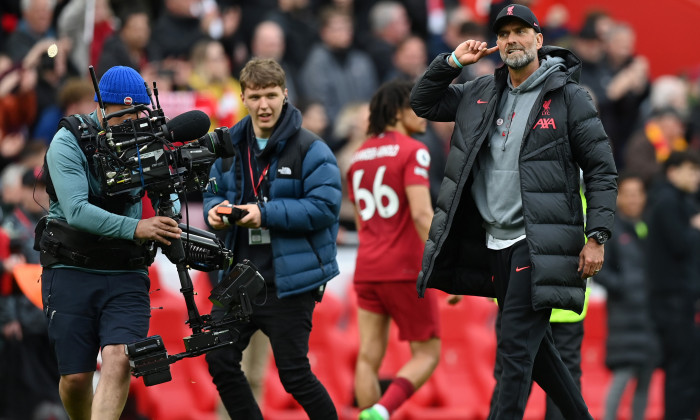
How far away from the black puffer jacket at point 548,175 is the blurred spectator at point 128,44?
17.5 ft

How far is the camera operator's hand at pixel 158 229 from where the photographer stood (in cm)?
671

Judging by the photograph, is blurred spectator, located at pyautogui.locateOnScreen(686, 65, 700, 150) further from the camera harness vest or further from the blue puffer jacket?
the camera harness vest

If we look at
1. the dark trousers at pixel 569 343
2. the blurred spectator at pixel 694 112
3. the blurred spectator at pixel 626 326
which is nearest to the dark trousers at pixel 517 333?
the dark trousers at pixel 569 343

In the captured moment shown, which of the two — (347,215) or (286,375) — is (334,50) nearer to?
(347,215)

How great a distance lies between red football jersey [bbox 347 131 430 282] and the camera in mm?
8500

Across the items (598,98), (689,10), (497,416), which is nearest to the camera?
(497,416)

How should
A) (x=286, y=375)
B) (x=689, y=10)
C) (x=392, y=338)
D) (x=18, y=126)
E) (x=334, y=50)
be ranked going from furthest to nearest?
(x=689, y=10), (x=334, y=50), (x=18, y=126), (x=392, y=338), (x=286, y=375)

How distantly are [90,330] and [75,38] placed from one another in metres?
6.39

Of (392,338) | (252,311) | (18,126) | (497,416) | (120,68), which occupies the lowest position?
(392,338)

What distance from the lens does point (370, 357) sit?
8.71 m

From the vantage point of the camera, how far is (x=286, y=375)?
7.57m

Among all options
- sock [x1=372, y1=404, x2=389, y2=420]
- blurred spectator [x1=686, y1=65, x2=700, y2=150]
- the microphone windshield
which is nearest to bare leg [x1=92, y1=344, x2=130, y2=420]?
the microphone windshield

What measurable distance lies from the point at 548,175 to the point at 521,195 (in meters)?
0.19

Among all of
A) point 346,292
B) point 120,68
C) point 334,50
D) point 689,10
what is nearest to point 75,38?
point 334,50
